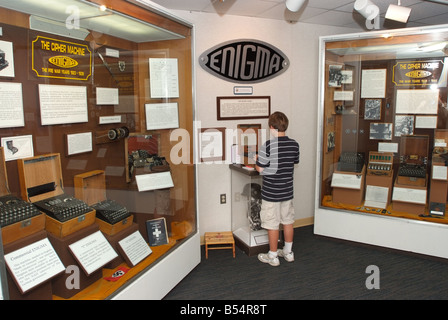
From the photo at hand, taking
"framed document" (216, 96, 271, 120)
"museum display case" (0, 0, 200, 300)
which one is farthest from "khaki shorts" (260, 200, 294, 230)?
"framed document" (216, 96, 271, 120)

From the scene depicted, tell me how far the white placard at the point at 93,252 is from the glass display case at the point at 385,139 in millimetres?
2454

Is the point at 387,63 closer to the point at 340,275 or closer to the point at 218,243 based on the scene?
the point at 340,275

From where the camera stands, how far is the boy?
3.03 m

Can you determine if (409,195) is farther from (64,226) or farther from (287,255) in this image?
(64,226)

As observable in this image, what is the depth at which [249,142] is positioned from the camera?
3.82 m

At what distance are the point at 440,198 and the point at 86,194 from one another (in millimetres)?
3480

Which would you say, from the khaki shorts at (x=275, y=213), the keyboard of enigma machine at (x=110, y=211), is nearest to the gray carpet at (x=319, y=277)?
the khaki shorts at (x=275, y=213)

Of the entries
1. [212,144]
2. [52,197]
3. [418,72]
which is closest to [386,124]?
[418,72]

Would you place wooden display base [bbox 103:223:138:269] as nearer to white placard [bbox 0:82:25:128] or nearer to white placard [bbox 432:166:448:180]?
white placard [bbox 0:82:25:128]

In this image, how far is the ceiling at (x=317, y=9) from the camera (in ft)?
10.4

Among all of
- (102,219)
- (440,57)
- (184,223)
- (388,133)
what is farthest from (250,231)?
(440,57)

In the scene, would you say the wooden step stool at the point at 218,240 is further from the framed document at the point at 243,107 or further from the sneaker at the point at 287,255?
the framed document at the point at 243,107

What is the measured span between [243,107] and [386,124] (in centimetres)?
164

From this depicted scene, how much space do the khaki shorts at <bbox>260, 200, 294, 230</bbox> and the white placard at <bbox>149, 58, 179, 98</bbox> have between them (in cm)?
137
